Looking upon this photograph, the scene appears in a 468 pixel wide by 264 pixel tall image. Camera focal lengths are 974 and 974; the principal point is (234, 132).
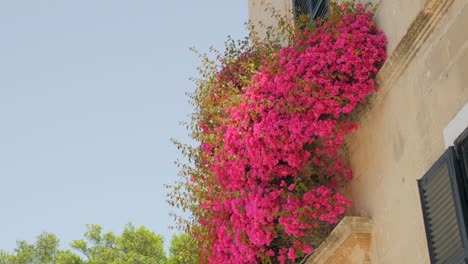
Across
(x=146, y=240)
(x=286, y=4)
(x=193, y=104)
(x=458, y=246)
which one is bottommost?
(x=458, y=246)

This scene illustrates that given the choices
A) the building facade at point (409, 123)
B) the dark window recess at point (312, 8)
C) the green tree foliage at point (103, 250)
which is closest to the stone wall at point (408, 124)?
the building facade at point (409, 123)

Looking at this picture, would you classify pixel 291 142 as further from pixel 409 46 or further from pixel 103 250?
pixel 103 250

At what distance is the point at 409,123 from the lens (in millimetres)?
6898

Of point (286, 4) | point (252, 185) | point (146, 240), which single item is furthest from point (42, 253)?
point (252, 185)

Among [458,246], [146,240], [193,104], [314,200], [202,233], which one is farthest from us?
[146,240]

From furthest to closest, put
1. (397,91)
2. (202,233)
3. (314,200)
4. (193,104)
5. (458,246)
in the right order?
(193,104) → (202,233) → (314,200) → (397,91) → (458,246)

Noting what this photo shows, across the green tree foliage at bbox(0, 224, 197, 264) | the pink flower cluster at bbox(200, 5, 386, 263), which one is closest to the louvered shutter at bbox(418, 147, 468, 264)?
the pink flower cluster at bbox(200, 5, 386, 263)

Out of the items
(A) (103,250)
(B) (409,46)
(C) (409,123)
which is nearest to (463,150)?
(C) (409,123)

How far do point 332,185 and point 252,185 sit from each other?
0.67m

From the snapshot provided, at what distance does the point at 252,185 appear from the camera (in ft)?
26.6

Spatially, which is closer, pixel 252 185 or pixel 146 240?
pixel 252 185

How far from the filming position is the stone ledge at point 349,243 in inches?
290

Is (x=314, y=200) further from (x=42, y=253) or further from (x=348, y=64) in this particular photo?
(x=42, y=253)

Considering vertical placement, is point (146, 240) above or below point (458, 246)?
above
